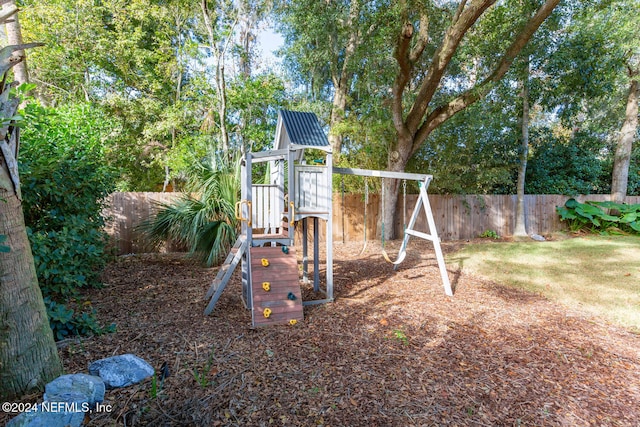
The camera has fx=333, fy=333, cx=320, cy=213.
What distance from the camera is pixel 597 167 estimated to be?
11.7 m

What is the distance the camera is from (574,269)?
20.5ft

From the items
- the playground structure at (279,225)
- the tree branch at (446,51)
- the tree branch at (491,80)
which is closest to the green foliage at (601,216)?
the tree branch at (491,80)

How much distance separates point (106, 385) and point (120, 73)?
1032 centimetres

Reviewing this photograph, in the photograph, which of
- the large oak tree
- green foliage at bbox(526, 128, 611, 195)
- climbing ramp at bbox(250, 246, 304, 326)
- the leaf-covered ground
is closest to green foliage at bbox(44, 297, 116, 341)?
the leaf-covered ground

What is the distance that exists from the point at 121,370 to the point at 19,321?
2.29 ft

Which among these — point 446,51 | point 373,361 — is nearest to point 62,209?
point 373,361

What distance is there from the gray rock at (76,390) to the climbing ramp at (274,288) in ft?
5.18

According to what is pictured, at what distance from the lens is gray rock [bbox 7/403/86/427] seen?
5.75 ft

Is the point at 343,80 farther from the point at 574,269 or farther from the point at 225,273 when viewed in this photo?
the point at 225,273

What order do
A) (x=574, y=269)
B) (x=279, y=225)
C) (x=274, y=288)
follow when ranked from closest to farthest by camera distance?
(x=274, y=288), (x=279, y=225), (x=574, y=269)

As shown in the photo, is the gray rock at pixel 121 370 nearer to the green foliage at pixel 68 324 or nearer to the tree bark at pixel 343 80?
the green foliage at pixel 68 324

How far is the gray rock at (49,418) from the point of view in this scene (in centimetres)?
175

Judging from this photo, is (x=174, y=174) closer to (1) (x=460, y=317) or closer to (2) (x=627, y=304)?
(1) (x=460, y=317)

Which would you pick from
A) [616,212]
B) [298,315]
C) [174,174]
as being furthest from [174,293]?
[616,212]
